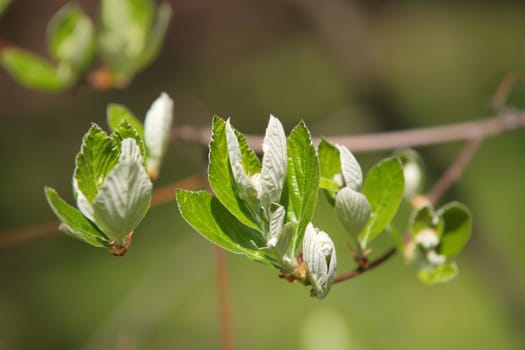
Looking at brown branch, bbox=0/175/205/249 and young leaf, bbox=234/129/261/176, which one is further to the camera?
brown branch, bbox=0/175/205/249

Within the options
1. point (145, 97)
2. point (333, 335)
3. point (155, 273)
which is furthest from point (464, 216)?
Answer: point (145, 97)

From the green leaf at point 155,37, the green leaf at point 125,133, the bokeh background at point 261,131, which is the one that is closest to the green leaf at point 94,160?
the green leaf at point 125,133

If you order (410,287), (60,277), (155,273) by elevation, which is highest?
(410,287)

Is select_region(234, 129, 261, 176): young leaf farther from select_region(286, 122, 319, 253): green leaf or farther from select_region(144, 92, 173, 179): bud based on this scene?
select_region(144, 92, 173, 179): bud

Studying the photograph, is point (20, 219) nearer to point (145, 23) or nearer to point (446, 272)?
point (145, 23)

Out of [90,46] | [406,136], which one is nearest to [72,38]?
[90,46]

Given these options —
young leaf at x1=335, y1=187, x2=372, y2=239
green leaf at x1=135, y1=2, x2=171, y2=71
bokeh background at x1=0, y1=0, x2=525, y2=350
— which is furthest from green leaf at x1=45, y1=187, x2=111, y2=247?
bokeh background at x1=0, y1=0, x2=525, y2=350

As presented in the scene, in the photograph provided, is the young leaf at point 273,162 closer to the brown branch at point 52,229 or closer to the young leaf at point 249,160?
the young leaf at point 249,160
